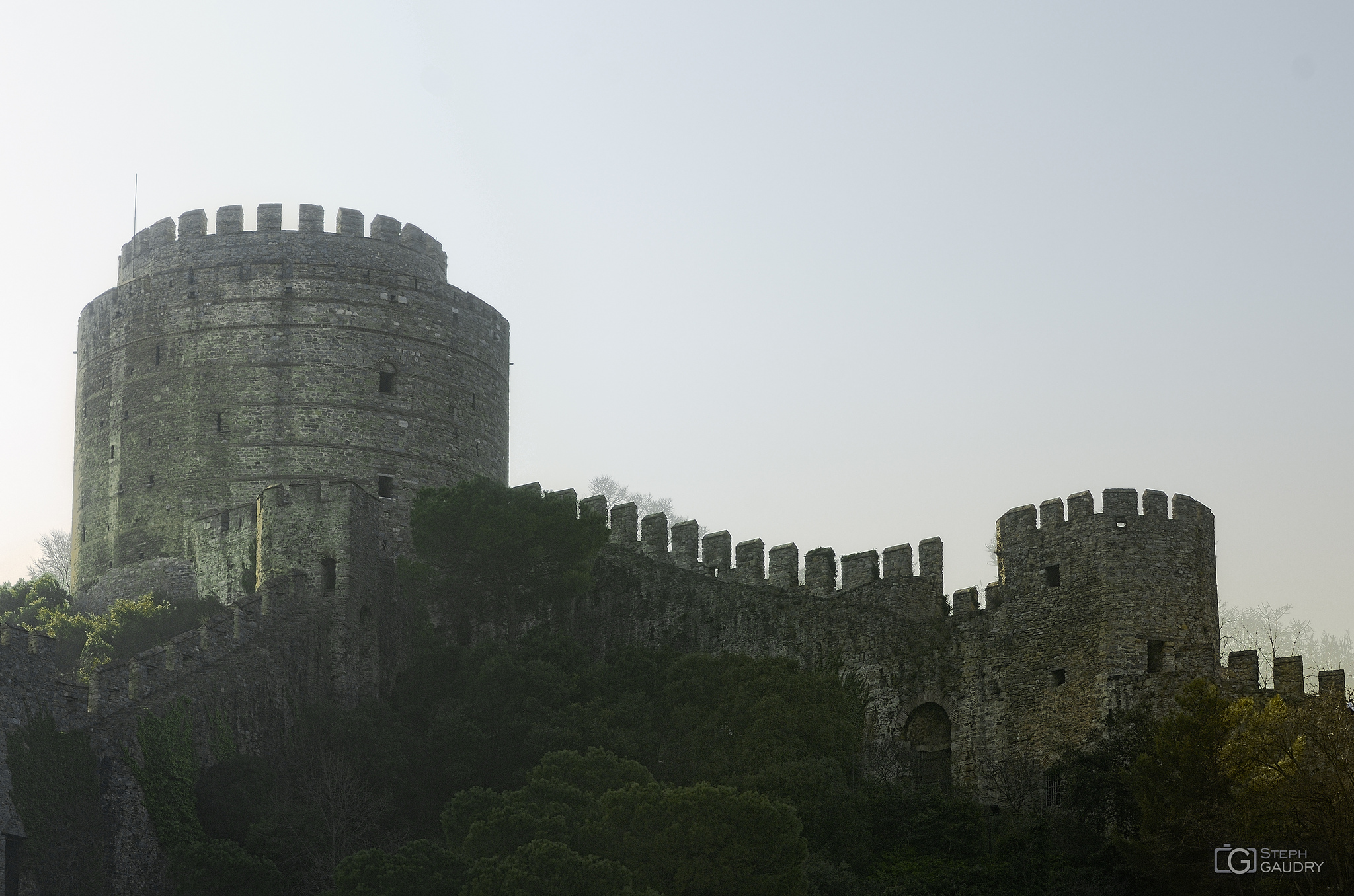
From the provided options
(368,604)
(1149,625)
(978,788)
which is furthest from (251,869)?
(1149,625)

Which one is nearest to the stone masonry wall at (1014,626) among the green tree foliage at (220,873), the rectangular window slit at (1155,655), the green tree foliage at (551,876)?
the rectangular window slit at (1155,655)

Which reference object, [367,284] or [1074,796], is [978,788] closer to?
[1074,796]

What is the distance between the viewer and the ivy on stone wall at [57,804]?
1131 inches

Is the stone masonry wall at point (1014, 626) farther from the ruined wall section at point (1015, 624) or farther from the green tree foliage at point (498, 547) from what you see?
the green tree foliage at point (498, 547)

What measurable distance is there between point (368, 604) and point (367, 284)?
31.0 feet

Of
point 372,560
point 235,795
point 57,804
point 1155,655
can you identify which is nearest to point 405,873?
point 235,795

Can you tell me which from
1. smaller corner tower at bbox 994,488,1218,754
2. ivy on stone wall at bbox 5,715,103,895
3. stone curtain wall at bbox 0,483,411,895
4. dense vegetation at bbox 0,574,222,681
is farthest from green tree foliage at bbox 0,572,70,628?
smaller corner tower at bbox 994,488,1218,754

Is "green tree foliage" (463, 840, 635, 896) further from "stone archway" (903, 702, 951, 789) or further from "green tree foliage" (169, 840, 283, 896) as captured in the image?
"stone archway" (903, 702, 951, 789)

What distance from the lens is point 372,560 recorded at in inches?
Result: 1500

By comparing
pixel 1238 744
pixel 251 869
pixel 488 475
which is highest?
pixel 488 475

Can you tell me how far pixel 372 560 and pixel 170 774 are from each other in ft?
26.3

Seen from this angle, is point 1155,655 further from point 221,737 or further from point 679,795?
point 221,737

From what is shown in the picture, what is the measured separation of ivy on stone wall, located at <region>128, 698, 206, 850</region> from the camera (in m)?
30.4

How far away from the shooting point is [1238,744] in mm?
29016
